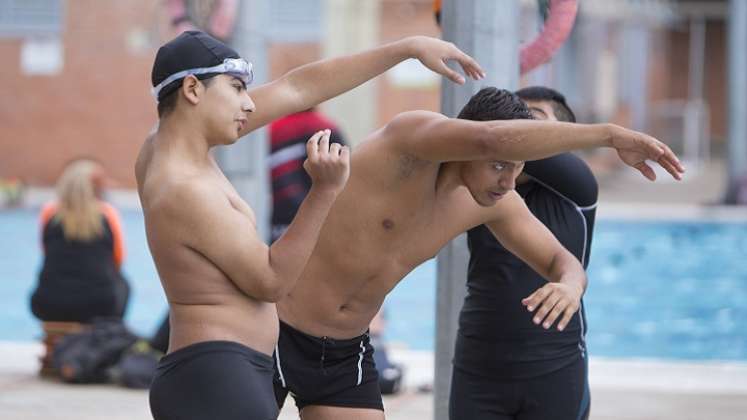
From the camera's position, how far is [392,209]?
159 inches

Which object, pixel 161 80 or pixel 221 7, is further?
pixel 221 7

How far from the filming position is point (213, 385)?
10.9ft

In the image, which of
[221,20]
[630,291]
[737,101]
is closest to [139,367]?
[221,20]

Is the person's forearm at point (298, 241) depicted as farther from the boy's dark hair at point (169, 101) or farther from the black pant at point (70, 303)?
the black pant at point (70, 303)

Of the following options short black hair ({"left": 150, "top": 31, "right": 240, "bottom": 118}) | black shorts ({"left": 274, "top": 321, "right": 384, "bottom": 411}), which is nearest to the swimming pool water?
black shorts ({"left": 274, "top": 321, "right": 384, "bottom": 411})

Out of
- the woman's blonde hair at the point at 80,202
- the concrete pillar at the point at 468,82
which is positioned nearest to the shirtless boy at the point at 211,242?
the concrete pillar at the point at 468,82

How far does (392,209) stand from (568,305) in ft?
2.14

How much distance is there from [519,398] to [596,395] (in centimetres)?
361

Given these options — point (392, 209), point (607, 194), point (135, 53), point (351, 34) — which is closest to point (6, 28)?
point (135, 53)

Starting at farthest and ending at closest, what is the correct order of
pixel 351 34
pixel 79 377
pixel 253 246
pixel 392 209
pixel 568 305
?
pixel 351 34 < pixel 79 377 < pixel 392 209 < pixel 568 305 < pixel 253 246

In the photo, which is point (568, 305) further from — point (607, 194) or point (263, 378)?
point (607, 194)

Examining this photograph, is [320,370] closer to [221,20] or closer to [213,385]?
[213,385]

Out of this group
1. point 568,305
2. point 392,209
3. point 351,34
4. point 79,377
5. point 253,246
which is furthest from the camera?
point 351,34

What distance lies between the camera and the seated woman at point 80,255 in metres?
8.78
